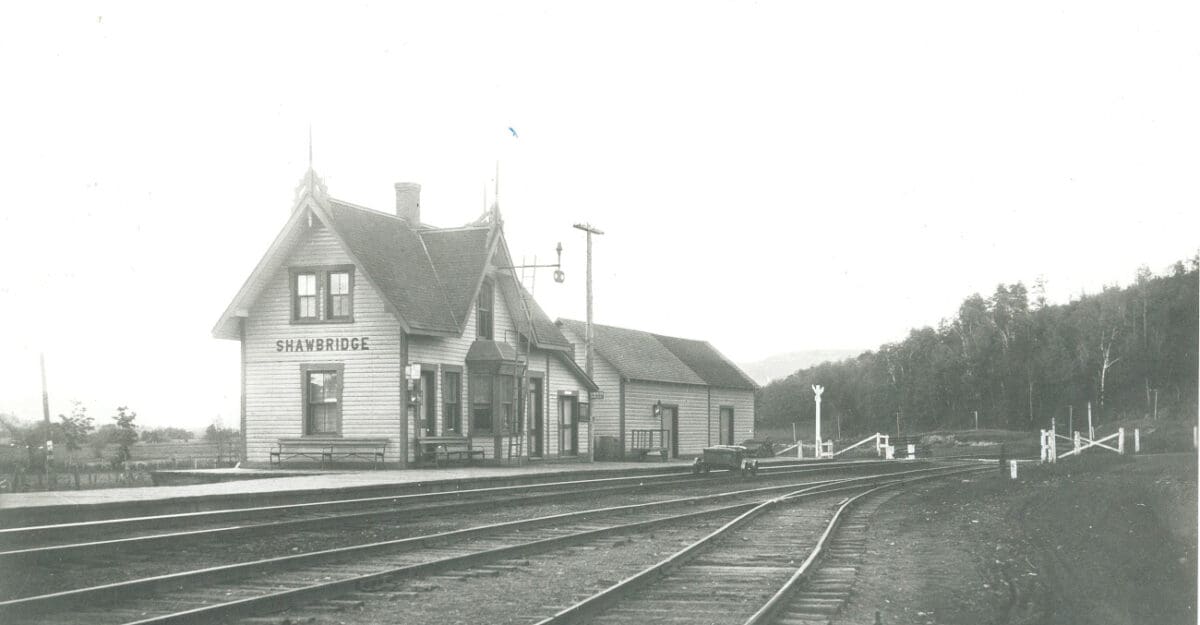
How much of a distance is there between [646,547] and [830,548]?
2.04 m

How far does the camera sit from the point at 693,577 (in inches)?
416

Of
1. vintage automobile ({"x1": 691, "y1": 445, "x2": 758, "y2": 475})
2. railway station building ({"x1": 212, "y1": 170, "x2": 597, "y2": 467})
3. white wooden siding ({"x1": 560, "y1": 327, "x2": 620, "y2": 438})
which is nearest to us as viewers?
railway station building ({"x1": 212, "y1": 170, "x2": 597, "y2": 467})

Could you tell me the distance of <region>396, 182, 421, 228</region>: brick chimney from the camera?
1237 inches

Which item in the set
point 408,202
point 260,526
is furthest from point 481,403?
point 260,526

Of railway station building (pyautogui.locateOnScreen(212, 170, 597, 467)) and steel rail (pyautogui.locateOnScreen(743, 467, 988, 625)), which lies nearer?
steel rail (pyautogui.locateOnScreen(743, 467, 988, 625))

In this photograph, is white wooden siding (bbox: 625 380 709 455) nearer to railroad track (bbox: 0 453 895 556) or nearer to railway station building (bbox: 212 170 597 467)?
railway station building (bbox: 212 170 597 467)

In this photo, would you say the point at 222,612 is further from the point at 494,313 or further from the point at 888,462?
the point at 888,462

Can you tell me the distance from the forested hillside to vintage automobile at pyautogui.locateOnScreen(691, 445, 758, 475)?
17.1 metres

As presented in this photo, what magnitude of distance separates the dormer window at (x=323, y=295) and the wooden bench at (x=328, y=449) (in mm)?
2801

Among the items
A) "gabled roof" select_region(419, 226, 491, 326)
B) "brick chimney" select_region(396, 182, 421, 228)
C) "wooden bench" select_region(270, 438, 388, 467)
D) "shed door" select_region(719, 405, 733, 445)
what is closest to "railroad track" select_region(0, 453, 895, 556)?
"wooden bench" select_region(270, 438, 388, 467)

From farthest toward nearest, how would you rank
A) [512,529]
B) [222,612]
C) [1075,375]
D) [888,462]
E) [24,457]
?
1. [1075,375]
2. [888,462]
3. [24,457]
4. [512,529]
5. [222,612]

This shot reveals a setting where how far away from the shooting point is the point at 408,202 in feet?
103

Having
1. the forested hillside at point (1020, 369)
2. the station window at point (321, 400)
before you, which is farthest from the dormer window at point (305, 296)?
the forested hillside at point (1020, 369)

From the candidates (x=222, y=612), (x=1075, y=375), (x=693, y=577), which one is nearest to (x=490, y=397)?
(x=693, y=577)
